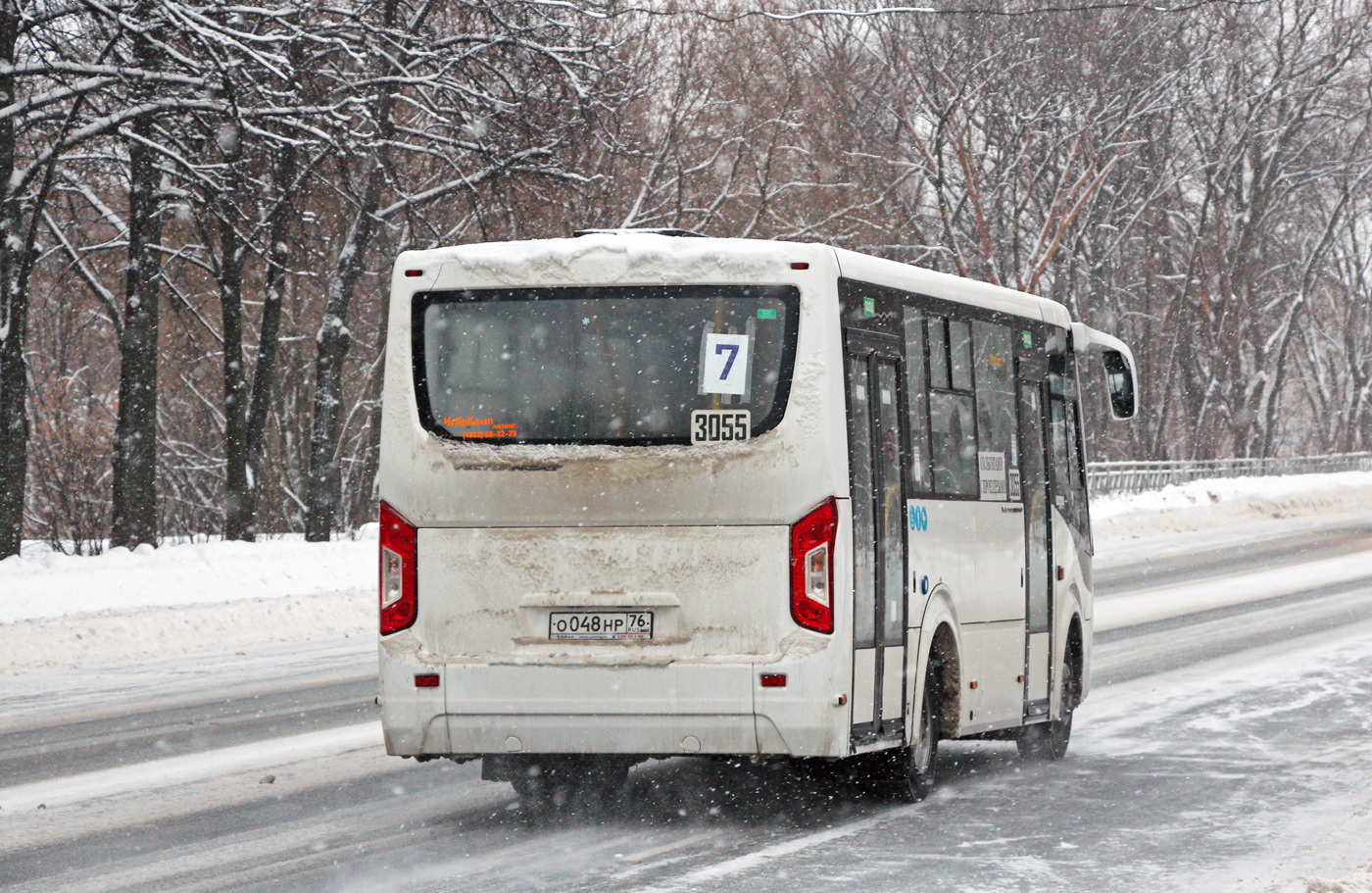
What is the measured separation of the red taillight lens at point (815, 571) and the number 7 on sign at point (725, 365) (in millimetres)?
659

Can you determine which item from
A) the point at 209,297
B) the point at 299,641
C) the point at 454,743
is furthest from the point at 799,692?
the point at 209,297

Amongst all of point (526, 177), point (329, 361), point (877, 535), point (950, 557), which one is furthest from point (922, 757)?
point (329, 361)

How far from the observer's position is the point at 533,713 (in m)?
8.50

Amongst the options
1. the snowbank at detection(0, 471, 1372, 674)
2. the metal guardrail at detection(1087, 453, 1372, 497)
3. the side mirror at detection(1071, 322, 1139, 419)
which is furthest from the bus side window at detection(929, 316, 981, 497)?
the metal guardrail at detection(1087, 453, 1372, 497)

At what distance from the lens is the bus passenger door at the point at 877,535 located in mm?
8680

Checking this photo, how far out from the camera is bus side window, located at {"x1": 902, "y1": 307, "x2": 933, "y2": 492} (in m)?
9.51

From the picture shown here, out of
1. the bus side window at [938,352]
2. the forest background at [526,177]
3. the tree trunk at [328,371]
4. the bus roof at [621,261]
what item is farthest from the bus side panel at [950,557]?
the tree trunk at [328,371]

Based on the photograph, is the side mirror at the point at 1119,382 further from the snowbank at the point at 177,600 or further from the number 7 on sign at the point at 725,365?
the snowbank at the point at 177,600

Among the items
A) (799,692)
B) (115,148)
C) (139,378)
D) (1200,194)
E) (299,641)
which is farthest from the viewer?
(1200,194)

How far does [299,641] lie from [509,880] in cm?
1206

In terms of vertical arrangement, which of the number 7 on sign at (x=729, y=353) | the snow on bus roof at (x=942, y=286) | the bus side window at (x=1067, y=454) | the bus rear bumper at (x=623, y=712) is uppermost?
the snow on bus roof at (x=942, y=286)

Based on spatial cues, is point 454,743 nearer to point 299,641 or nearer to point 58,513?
point 299,641

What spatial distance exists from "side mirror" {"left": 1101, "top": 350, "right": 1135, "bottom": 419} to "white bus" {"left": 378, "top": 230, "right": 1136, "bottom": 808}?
372 cm

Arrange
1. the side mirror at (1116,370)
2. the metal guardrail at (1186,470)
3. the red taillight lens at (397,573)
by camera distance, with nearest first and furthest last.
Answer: the red taillight lens at (397,573) → the side mirror at (1116,370) → the metal guardrail at (1186,470)
